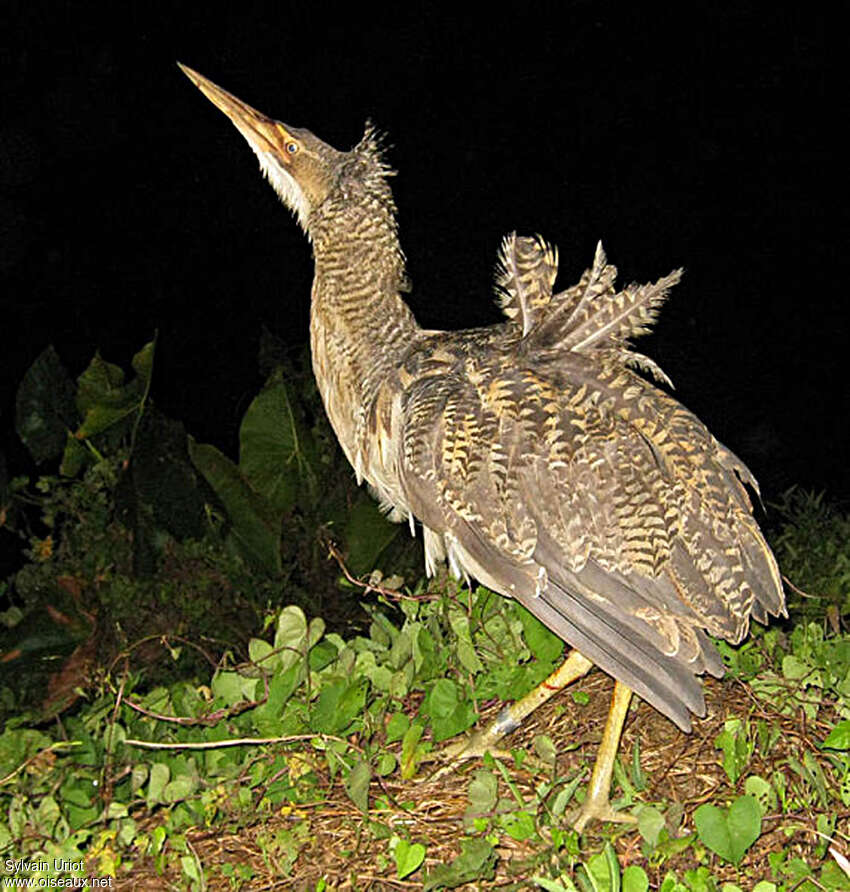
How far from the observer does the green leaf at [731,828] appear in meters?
2.05

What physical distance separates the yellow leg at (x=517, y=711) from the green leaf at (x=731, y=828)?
0.44 m

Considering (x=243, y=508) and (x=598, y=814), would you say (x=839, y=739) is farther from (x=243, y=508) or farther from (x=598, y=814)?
(x=243, y=508)

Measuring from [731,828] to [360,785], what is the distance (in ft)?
1.97

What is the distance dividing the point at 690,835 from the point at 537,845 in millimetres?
250

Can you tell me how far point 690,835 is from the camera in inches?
85.7

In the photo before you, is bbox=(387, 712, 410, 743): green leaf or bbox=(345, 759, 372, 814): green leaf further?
bbox=(387, 712, 410, 743): green leaf

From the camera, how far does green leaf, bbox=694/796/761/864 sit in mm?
2047

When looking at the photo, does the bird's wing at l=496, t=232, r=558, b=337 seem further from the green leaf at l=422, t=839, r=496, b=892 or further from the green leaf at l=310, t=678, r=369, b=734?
the green leaf at l=422, t=839, r=496, b=892

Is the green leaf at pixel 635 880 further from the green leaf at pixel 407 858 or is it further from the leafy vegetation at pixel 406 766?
the green leaf at pixel 407 858

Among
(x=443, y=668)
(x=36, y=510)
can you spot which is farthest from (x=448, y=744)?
(x=36, y=510)

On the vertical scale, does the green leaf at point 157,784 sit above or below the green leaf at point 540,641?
below

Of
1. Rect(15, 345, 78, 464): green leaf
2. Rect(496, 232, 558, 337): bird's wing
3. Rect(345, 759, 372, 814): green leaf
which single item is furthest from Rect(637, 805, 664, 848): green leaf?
Rect(15, 345, 78, 464): green leaf

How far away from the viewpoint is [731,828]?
2055mm

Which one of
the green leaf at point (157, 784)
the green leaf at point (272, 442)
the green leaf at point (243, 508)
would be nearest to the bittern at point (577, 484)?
the green leaf at point (157, 784)
